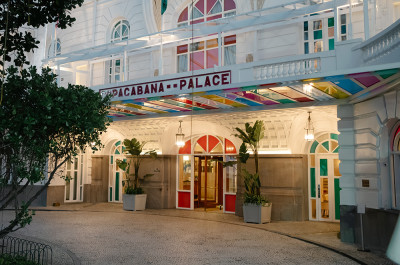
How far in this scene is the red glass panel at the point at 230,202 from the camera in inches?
687

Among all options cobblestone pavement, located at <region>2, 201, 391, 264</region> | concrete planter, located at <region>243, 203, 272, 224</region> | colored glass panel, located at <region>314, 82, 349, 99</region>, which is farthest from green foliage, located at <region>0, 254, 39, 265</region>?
concrete planter, located at <region>243, 203, 272, 224</region>

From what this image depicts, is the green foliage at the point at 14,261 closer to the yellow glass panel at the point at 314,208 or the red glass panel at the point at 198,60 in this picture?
the yellow glass panel at the point at 314,208

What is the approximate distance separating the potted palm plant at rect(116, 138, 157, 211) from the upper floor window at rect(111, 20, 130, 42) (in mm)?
5020

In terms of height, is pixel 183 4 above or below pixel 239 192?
above

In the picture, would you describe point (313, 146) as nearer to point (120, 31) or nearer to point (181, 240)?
point (181, 240)

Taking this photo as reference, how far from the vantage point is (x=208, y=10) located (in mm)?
17391

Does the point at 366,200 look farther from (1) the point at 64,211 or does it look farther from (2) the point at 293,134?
(1) the point at 64,211

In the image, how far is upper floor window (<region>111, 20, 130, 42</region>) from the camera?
19781 millimetres

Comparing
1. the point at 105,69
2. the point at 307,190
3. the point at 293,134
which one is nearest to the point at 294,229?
the point at 307,190

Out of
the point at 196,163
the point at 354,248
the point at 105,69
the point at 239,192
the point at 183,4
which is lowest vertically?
the point at 354,248

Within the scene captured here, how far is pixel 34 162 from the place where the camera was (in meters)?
7.57

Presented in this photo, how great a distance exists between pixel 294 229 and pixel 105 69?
11.8 metres

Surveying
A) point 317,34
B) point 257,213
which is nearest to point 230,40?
point 317,34

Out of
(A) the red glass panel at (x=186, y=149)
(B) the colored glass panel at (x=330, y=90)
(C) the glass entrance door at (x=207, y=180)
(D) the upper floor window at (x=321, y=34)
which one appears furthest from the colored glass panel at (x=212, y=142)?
(B) the colored glass panel at (x=330, y=90)
